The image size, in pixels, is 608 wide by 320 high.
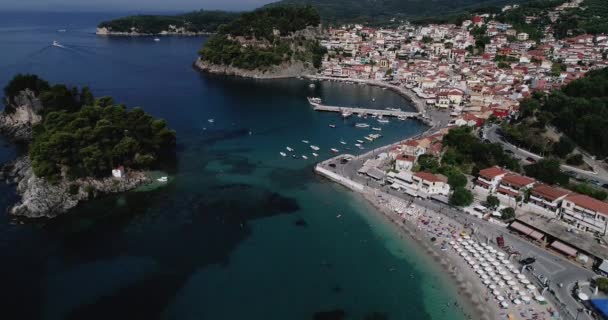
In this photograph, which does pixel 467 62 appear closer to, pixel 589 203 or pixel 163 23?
pixel 589 203

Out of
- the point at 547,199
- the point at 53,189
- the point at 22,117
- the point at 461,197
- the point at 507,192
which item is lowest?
the point at 53,189

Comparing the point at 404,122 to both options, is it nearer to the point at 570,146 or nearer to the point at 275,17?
the point at 570,146

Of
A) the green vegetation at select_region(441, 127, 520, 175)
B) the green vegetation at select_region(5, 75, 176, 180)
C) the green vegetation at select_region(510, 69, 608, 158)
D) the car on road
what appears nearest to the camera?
the car on road

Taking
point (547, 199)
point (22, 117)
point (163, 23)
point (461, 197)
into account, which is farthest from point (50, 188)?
point (163, 23)

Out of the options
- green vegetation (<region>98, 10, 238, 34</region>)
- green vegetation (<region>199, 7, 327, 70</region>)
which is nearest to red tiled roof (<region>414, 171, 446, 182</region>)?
green vegetation (<region>199, 7, 327, 70</region>)

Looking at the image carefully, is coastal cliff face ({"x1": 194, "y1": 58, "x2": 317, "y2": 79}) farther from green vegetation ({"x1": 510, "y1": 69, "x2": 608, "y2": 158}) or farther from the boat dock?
green vegetation ({"x1": 510, "y1": 69, "x2": 608, "y2": 158})

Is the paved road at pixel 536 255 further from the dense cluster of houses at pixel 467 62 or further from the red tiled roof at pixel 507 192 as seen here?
the dense cluster of houses at pixel 467 62
